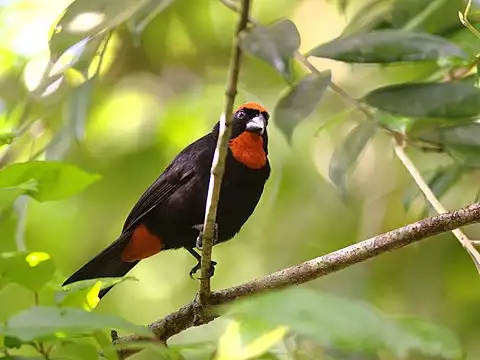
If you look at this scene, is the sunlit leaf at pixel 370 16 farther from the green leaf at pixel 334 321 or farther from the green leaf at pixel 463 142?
the green leaf at pixel 334 321

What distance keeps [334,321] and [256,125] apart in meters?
1.97

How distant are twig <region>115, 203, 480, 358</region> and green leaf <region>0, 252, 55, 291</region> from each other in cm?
48

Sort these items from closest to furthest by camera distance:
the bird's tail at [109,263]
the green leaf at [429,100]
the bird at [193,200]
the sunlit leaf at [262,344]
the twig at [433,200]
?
the sunlit leaf at [262,344], the green leaf at [429,100], the twig at [433,200], the bird at [193,200], the bird's tail at [109,263]

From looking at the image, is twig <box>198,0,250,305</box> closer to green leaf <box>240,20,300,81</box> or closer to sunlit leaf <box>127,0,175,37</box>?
green leaf <box>240,20,300,81</box>

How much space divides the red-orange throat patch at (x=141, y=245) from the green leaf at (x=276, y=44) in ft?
5.30

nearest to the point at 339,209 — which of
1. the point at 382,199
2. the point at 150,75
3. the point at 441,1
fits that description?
the point at 382,199

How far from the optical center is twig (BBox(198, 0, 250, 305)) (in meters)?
1.00

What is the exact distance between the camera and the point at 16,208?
71.7 inches

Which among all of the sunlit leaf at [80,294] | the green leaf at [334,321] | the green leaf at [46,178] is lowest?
the green leaf at [334,321]

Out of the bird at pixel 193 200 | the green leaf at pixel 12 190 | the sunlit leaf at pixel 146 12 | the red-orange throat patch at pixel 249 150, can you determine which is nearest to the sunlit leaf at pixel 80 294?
the green leaf at pixel 12 190

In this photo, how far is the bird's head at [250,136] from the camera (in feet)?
8.48

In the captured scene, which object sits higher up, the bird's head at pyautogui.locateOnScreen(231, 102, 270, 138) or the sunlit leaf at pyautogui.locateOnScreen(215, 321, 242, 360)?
the bird's head at pyautogui.locateOnScreen(231, 102, 270, 138)

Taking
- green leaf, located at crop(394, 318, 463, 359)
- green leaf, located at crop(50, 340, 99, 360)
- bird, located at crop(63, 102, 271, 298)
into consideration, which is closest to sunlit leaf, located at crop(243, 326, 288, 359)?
green leaf, located at crop(394, 318, 463, 359)

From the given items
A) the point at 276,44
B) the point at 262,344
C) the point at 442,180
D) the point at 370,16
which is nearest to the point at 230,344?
the point at 262,344
